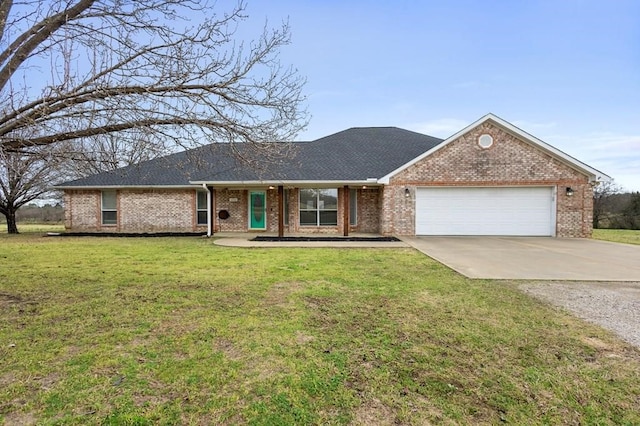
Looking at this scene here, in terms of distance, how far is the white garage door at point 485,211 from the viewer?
14.3 metres

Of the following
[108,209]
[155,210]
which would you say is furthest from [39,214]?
[155,210]

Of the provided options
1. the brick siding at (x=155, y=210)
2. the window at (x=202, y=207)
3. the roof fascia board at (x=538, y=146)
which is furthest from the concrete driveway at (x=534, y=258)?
the brick siding at (x=155, y=210)

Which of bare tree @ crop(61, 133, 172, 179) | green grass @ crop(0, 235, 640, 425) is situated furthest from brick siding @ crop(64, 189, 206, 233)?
bare tree @ crop(61, 133, 172, 179)

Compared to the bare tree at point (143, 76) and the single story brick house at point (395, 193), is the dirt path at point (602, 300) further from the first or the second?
the single story brick house at point (395, 193)

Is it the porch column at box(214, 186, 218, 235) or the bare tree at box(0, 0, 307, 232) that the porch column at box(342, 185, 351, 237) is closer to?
the porch column at box(214, 186, 218, 235)

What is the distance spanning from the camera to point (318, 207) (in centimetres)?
1595

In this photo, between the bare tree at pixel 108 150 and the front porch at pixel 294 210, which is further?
the front porch at pixel 294 210

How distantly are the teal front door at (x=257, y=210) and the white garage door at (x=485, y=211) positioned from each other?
7177 millimetres

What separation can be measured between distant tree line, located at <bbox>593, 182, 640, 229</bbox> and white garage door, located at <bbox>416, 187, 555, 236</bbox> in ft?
49.3

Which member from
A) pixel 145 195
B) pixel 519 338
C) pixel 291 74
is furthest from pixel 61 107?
pixel 145 195

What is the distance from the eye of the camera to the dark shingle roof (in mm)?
14844

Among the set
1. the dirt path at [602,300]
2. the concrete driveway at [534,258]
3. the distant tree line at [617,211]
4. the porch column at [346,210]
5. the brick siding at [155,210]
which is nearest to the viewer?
the dirt path at [602,300]

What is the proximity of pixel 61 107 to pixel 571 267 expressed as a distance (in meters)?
10.1

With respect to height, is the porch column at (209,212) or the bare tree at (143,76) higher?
the bare tree at (143,76)
